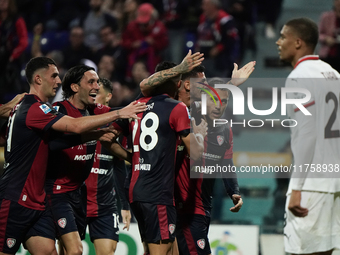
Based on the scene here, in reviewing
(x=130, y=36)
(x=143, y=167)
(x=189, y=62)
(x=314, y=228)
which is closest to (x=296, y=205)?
(x=314, y=228)

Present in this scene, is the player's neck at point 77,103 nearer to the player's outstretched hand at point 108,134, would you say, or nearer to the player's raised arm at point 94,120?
the player's outstretched hand at point 108,134

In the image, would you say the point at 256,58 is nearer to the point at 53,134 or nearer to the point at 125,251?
the point at 125,251

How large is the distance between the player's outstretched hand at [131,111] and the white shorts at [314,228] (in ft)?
A: 5.11

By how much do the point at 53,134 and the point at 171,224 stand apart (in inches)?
56.2

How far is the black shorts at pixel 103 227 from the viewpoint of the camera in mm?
5867

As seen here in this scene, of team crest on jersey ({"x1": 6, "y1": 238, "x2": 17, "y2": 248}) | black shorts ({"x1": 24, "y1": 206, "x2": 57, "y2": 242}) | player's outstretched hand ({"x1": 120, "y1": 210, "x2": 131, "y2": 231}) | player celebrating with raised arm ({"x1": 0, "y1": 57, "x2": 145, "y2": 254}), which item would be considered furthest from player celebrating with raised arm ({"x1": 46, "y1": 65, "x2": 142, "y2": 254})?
player's outstretched hand ({"x1": 120, "y1": 210, "x2": 131, "y2": 231})

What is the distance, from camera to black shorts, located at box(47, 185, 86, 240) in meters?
5.00

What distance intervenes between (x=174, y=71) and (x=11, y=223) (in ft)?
6.74

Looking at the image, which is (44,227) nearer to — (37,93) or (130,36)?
(37,93)

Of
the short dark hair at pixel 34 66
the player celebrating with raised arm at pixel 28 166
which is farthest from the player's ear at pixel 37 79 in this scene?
the player celebrating with raised arm at pixel 28 166

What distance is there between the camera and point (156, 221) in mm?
4367

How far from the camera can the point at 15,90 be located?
35.3 feet

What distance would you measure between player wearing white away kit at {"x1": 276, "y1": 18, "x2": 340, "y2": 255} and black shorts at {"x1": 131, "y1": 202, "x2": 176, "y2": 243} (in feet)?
3.51

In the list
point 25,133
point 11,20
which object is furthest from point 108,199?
point 11,20
